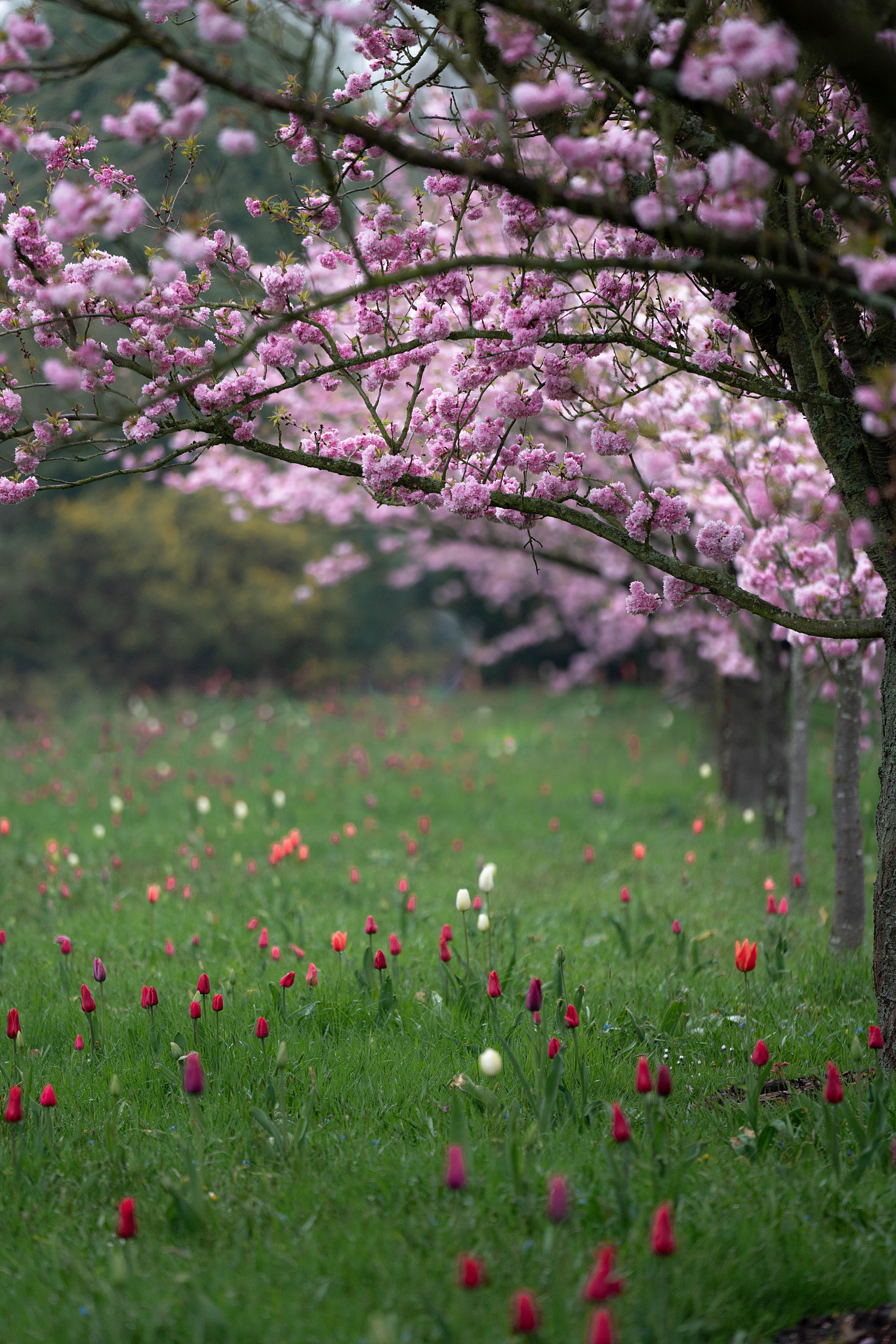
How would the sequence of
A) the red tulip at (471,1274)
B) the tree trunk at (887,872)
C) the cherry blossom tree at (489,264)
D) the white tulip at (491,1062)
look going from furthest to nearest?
1. the tree trunk at (887,872)
2. the cherry blossom tree at (489,264)
3. the white tulip at (491,1062)
4. the red tulip at (471,1274)

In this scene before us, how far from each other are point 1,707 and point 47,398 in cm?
674

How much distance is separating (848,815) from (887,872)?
2049 mm

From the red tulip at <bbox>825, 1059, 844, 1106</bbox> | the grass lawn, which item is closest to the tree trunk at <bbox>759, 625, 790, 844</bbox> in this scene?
the grass lawn

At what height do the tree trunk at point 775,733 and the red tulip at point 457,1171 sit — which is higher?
the tree trunk at point 775,733

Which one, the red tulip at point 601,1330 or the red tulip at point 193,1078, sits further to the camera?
the red tulip at point 193,1078

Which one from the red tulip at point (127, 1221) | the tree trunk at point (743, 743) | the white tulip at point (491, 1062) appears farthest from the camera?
the tree trunk at point (743, 743)

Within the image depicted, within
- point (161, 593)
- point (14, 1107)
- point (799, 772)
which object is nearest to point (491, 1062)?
point (14, 1107)

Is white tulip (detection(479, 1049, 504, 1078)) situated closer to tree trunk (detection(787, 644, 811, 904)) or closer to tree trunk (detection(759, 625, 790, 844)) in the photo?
tree trunk (detection(787, 644, 811, 904))

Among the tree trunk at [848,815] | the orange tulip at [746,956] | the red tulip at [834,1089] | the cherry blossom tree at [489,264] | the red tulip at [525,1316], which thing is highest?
the cherry blossom tree at [489,264]

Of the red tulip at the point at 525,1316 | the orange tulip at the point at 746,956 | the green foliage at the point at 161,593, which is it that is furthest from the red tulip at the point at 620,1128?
the green foliage at the point at 161,593

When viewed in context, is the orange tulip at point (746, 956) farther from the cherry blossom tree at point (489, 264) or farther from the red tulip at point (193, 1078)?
the red tulip at point (193, 1078)

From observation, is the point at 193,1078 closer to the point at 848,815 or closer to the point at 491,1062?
the point at 491,1062

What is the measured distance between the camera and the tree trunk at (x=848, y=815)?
18.0ft

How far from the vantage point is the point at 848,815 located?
219 inches
